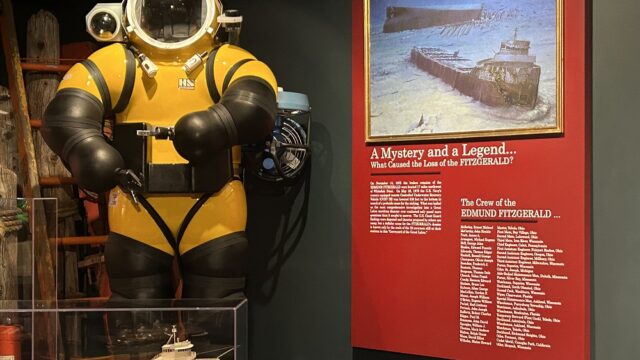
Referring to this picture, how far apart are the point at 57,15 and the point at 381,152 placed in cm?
167

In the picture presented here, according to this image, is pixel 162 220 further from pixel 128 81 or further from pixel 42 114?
pixel 42 114

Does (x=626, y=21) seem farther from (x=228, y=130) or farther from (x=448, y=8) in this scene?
(x=228, y=130)

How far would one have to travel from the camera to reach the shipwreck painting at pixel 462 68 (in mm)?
2172

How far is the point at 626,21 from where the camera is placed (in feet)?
6.81

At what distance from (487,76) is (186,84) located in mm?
1076

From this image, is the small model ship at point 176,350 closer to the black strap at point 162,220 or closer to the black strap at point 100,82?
the black strap at point 162,220

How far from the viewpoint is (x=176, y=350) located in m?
1.56

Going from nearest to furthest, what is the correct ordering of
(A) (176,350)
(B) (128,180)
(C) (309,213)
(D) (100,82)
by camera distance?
(A) (176,350), (B) (128,180), (D) (100,82), (C) (309,213)

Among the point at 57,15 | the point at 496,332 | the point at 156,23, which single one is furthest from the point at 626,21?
the point at 57,15

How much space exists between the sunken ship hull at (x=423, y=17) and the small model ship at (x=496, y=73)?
11 centimetres

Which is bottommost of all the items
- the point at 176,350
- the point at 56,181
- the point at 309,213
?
the point at 176,350

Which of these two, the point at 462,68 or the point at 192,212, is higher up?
the point at 462,68

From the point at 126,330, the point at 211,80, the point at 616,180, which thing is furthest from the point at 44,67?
the point at 616,180

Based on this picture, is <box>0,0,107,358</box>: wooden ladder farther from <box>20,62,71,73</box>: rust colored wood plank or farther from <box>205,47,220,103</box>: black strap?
<box>205,47,220,103</box>: black strap
